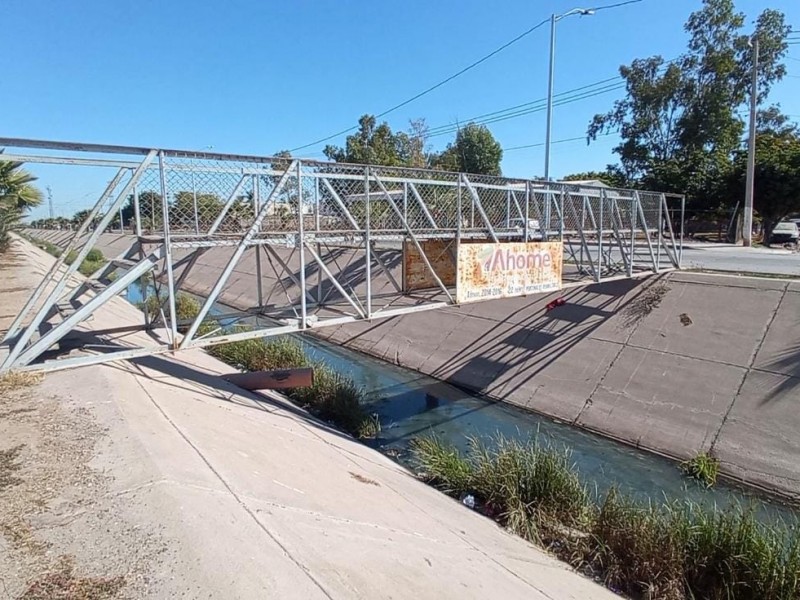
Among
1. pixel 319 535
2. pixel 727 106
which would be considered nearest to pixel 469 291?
pixel 319 535

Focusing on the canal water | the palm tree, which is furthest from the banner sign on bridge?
the palm tree

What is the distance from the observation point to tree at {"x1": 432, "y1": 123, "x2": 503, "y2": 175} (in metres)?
45.8

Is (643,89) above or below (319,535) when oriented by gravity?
above

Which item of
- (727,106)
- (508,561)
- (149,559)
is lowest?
(508,561)

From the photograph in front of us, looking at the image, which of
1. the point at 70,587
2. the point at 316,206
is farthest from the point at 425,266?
the point at 70,587

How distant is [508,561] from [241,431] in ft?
11.5

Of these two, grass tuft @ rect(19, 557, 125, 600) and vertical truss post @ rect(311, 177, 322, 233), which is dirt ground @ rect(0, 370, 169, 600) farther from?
vertical truss post @ rect(311, 177, 322, 233)

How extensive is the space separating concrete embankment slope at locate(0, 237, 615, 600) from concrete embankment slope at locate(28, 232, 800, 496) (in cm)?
574

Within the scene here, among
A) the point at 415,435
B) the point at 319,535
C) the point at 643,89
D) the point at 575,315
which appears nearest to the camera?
the point at 319,535

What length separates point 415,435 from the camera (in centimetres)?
1097

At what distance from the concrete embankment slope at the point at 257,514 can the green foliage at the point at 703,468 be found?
16.0 ft

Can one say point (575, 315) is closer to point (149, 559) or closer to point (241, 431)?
point (241, 431)

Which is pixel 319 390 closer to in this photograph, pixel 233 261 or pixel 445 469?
pixel 445 469

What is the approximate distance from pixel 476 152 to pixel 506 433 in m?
38.8
